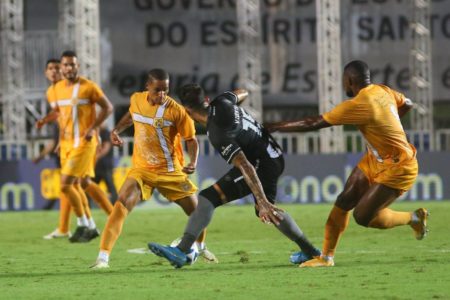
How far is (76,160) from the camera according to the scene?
16.7 metres

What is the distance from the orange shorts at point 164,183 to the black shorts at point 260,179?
114 cm

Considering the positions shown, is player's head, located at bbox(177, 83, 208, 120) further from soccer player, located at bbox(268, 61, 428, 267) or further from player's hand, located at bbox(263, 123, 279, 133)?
soccer player, located at bbox(268, 61, 428, 267)

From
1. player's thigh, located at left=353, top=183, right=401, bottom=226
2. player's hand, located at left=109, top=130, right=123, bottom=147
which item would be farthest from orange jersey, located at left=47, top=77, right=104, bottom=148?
player's thigh, located at left=353, top=183, right=401, bottom=226

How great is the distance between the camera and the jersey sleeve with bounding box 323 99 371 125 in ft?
37.2

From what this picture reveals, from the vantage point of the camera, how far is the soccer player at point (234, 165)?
11320 millimetres

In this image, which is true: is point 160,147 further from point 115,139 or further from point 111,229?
point 111,229

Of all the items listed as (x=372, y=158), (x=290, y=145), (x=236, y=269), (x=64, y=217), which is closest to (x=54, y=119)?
(x=64, y=217)

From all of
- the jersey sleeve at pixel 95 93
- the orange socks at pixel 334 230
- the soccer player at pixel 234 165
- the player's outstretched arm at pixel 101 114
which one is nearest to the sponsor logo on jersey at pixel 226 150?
the soccer player at pixel 234 165

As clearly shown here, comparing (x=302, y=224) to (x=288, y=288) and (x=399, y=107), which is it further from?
(x=288, y=288)

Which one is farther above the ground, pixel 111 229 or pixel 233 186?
pixel 233 186

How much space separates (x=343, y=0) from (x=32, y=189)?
11.2m

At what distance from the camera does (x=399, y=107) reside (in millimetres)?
12156

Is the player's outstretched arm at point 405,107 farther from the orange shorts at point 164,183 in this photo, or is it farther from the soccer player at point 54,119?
the soccer player at point 54,119

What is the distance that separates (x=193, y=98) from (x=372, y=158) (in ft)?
5.84
